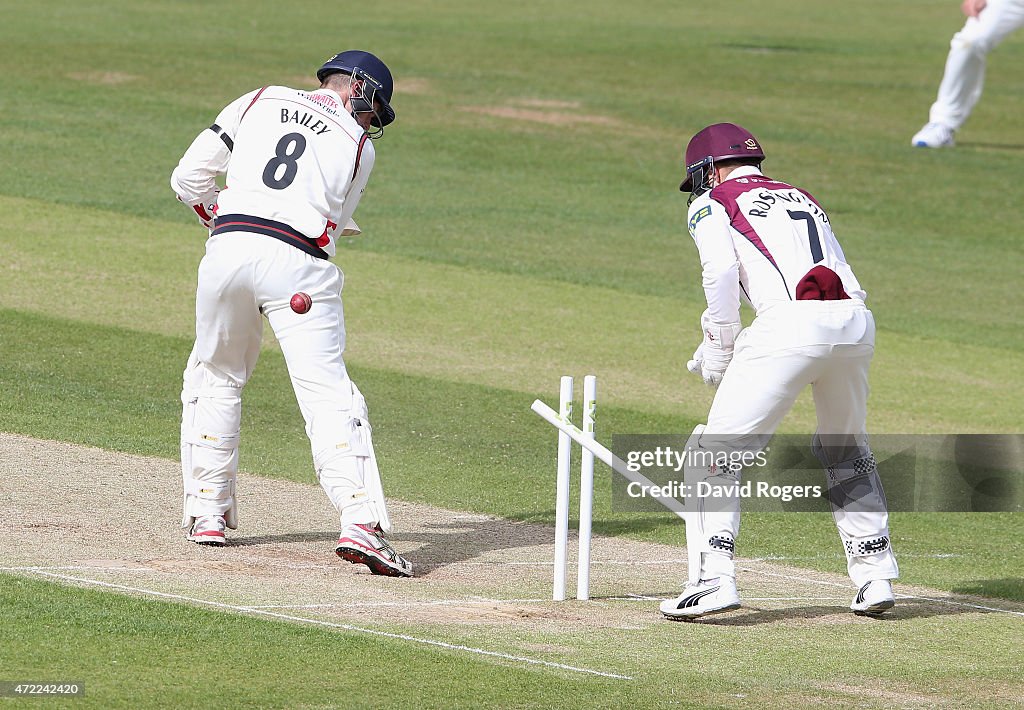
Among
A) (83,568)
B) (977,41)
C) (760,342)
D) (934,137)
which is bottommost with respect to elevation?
(83,568)

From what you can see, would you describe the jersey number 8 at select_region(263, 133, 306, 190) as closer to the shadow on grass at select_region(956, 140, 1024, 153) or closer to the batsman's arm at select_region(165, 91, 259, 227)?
the batsman's arm at select_region(165, 91, 259, 227)

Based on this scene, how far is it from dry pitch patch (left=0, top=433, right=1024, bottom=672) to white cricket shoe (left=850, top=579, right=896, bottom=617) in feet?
0.21

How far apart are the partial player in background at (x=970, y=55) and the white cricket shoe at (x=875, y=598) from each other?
1945cm

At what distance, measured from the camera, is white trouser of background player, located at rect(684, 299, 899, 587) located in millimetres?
6961

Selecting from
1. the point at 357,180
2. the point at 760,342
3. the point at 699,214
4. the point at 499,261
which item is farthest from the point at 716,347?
the point at 499,261

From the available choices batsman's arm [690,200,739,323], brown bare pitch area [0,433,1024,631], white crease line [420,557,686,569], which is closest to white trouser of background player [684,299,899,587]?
batsman's arm [690,200,739,323]

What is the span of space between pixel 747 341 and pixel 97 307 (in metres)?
8.88

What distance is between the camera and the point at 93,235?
17.5m

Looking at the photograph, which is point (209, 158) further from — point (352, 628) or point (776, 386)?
point (776, 386)

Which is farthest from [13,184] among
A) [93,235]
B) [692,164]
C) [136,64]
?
[692,164]

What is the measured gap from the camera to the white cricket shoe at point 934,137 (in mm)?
26359

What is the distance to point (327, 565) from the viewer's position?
7.93 metres

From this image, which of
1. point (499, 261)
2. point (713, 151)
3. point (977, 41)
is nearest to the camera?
point (713, 151)

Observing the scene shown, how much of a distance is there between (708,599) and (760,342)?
1111 millimetres
